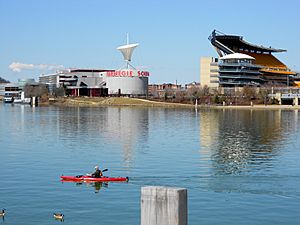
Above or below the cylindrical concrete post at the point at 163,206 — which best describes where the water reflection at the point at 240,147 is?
below

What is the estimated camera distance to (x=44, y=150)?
147 feet

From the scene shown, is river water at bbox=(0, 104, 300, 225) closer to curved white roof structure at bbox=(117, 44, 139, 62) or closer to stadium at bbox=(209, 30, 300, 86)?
stadium at bbox=(209, 30, 300, 86)

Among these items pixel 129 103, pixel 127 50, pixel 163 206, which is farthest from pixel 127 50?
pixel 163 206

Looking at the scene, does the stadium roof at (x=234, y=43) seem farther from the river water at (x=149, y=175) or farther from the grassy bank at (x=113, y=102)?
the river water at (x=149, y=175)

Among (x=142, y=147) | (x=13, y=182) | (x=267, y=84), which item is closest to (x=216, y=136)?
(x=142, y=147)

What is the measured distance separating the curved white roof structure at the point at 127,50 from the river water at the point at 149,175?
138430 millimetres

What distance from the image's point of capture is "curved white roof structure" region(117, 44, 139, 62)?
Answer: 640ft

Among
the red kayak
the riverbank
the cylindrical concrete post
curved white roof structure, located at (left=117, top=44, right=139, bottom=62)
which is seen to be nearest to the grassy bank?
the riverbank

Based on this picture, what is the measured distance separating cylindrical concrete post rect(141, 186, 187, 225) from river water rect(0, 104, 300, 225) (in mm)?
14558

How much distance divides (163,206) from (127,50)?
625ft

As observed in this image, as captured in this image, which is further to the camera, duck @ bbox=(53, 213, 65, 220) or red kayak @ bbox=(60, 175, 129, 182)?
red kayak @ bbox=(60, 175, 129, 182)

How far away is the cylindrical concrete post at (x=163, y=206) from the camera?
6.21 meters

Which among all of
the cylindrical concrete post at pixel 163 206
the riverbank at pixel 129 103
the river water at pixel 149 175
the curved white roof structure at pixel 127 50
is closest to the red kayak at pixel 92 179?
the river water at pixel 149 175

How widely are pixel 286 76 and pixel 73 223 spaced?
186 meters
